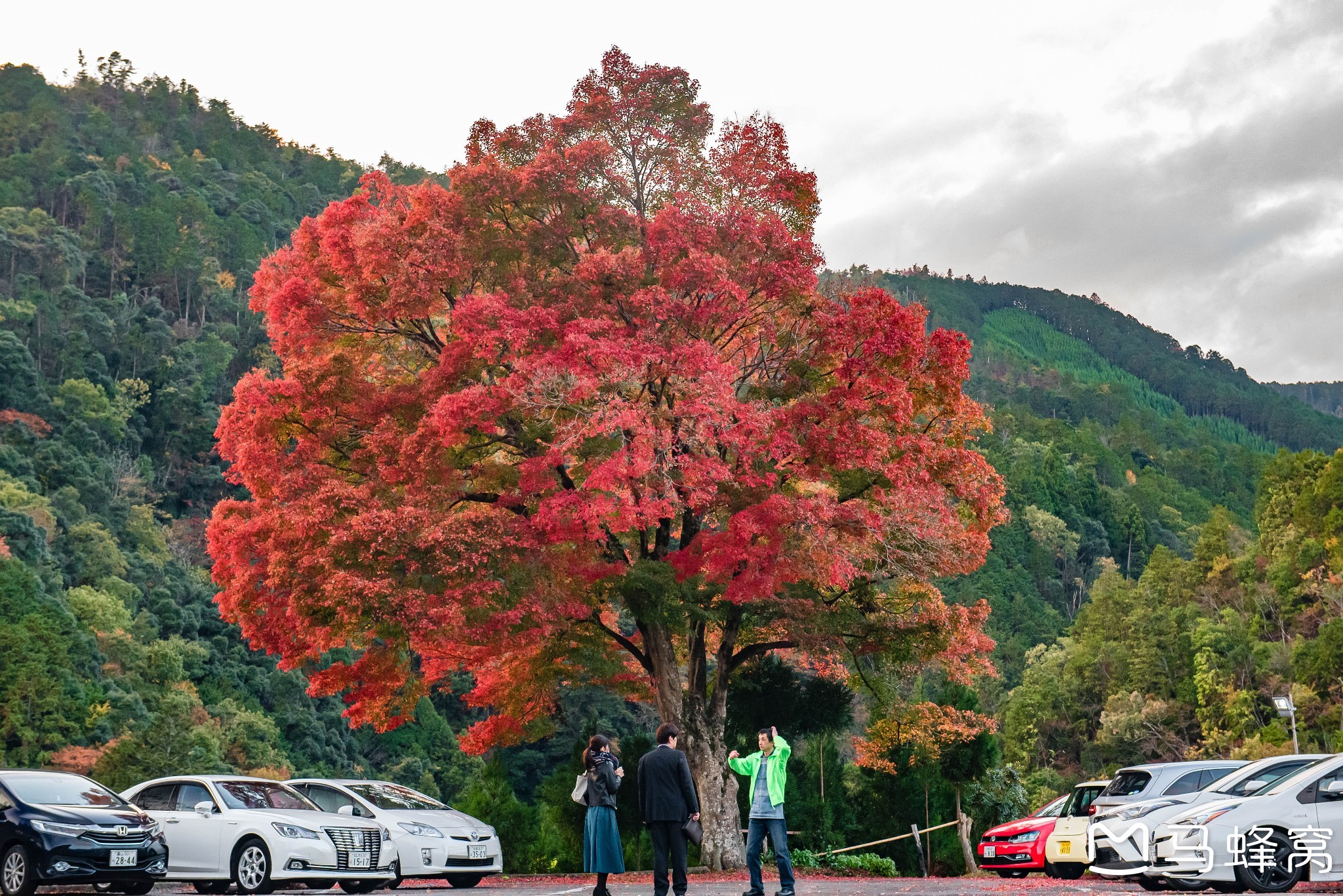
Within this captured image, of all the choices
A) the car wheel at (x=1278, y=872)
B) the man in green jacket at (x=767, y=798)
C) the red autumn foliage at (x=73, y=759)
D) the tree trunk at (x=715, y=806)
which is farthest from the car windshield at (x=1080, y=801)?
the red autumn foliage at (x=73, y=759)

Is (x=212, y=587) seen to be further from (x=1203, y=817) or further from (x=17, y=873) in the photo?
(x=1203, y=817)

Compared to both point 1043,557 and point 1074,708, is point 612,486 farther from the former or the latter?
point 1043,557

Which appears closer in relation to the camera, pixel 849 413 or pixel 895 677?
pixel 849 413

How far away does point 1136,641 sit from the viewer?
7975cm

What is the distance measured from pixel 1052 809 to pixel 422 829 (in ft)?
34.1

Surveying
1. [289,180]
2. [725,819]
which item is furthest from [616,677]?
[289,180]

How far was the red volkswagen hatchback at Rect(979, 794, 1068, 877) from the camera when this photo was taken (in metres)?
19.5

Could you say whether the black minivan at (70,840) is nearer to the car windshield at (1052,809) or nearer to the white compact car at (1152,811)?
the white compact car at (1152,811)

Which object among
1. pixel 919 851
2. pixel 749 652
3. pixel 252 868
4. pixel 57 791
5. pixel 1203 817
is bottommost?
pixel 919 851

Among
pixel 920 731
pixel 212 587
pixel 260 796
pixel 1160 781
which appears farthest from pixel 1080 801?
pixel 212 587

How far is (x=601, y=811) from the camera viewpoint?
485 inches

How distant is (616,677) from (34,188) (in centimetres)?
12372

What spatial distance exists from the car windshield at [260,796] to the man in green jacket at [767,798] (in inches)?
251

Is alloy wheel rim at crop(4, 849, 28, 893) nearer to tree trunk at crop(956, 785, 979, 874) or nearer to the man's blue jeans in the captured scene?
the man's blue jeans
